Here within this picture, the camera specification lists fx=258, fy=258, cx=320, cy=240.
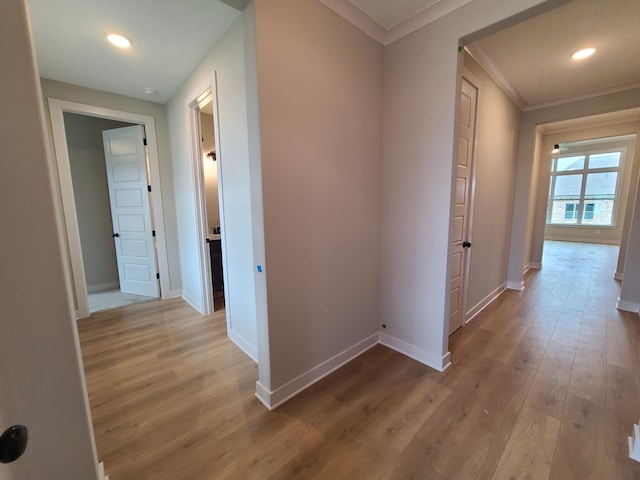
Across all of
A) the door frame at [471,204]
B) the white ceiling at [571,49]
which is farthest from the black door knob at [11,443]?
the white ceiling at [571,49]

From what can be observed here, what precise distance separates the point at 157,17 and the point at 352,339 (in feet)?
9.53

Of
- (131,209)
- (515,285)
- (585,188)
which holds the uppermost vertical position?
(585,188)

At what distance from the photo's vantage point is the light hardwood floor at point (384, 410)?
1.34m

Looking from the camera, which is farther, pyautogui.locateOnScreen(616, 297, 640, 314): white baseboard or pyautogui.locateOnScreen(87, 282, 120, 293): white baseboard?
pyautogui.locateOnScreen(87, 282, 120, 293): white baseboard

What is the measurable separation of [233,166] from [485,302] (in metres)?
3.39

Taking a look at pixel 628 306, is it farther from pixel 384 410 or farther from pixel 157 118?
pixel 157 118

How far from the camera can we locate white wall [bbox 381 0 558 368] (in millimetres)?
1829

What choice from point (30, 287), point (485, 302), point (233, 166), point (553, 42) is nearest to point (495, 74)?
point (553, 42)

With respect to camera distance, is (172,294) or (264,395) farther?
(172,294)

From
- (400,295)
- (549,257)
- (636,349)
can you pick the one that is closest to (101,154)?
(400,295)

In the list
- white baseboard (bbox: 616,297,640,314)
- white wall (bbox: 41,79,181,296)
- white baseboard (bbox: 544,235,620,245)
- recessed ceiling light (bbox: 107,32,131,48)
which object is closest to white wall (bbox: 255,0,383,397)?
recessed ceiling light (bbox: 107,32,131,48)

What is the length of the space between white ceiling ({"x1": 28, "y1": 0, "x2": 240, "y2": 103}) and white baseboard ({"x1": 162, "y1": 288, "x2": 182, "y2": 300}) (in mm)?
2618

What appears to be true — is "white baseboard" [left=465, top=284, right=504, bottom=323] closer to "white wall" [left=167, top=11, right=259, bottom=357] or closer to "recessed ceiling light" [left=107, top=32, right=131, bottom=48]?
"white wall" [left=167, top=11, right=259, bottom=357]

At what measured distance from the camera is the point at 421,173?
6.66ft
